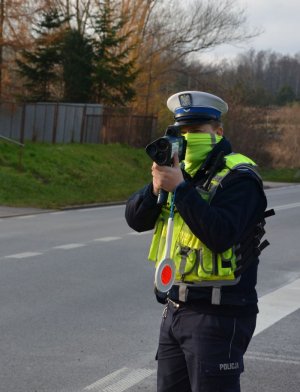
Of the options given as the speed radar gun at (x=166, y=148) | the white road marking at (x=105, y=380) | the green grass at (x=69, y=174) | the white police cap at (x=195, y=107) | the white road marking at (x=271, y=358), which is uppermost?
the white police cap at (x=195, y=107)

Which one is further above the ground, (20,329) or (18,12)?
(18,12)

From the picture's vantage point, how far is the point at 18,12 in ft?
107

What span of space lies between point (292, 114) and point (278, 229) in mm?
41320

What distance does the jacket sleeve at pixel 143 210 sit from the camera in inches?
144

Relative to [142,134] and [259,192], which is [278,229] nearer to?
[259,192]

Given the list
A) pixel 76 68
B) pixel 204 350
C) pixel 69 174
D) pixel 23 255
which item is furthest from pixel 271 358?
pixel 76 68

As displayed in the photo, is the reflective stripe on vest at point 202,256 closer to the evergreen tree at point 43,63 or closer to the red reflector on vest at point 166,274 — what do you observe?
the red reflector on vest at point 166,274

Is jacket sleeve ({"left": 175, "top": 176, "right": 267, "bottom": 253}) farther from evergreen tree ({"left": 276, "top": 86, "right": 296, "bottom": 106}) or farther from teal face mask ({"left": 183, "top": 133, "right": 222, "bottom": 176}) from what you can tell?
evergreen tree ({"left": 276, "top": 86, "right": 296, "bottom": 106})

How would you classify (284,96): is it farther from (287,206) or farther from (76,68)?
(287,206)

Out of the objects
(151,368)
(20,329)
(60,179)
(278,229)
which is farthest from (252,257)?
(60,179)

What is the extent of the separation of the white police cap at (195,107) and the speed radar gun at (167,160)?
90 mm

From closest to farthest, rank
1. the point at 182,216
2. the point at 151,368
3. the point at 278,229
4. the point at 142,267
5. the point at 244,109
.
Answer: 1. the point at 182,216
2. the point at 151,368
3. the point at 142,267
4. the point at 278,229
5. the point at 244,109

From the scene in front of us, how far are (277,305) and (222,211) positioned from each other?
5.48m

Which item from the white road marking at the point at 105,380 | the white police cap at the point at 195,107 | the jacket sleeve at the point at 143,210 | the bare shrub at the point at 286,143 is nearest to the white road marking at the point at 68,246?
the white road marking at the point at 105,380
